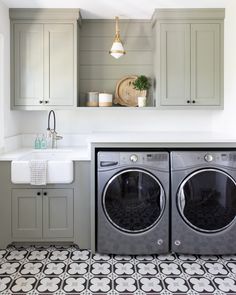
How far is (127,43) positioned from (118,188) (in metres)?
1.74

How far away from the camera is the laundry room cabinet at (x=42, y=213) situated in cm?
279

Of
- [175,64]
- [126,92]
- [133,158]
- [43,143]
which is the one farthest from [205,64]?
[43,143]

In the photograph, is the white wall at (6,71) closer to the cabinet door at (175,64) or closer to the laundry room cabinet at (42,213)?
the laundry room cabinet at (42,213)

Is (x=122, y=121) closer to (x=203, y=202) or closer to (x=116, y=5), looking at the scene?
(x=116, y=5)

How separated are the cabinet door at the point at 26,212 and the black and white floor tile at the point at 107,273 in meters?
0.19

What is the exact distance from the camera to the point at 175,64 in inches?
126

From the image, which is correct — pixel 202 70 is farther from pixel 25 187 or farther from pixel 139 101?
pixel 25 187

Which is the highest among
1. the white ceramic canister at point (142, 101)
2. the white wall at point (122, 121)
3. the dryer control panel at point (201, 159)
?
the white ceramic canister at point (142, 101)

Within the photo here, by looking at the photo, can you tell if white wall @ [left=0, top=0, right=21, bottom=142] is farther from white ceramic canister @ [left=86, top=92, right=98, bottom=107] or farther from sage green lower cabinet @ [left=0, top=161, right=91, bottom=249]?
white ceramic canister @ [left=86, top=92, right=98, bottom=107]

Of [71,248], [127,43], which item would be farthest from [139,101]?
[71,248]

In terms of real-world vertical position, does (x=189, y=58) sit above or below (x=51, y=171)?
above

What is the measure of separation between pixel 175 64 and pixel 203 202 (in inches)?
57.3

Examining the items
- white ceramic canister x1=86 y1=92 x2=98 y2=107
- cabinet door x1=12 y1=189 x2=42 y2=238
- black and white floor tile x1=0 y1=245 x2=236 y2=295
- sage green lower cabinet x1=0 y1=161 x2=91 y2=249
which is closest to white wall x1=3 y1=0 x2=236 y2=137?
white ceramic canister x1=86 y1=92 x2=98 y2=107

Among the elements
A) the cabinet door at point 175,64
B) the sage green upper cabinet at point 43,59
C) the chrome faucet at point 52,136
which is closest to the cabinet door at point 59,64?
the sage green upper cabinet at point 43,59
